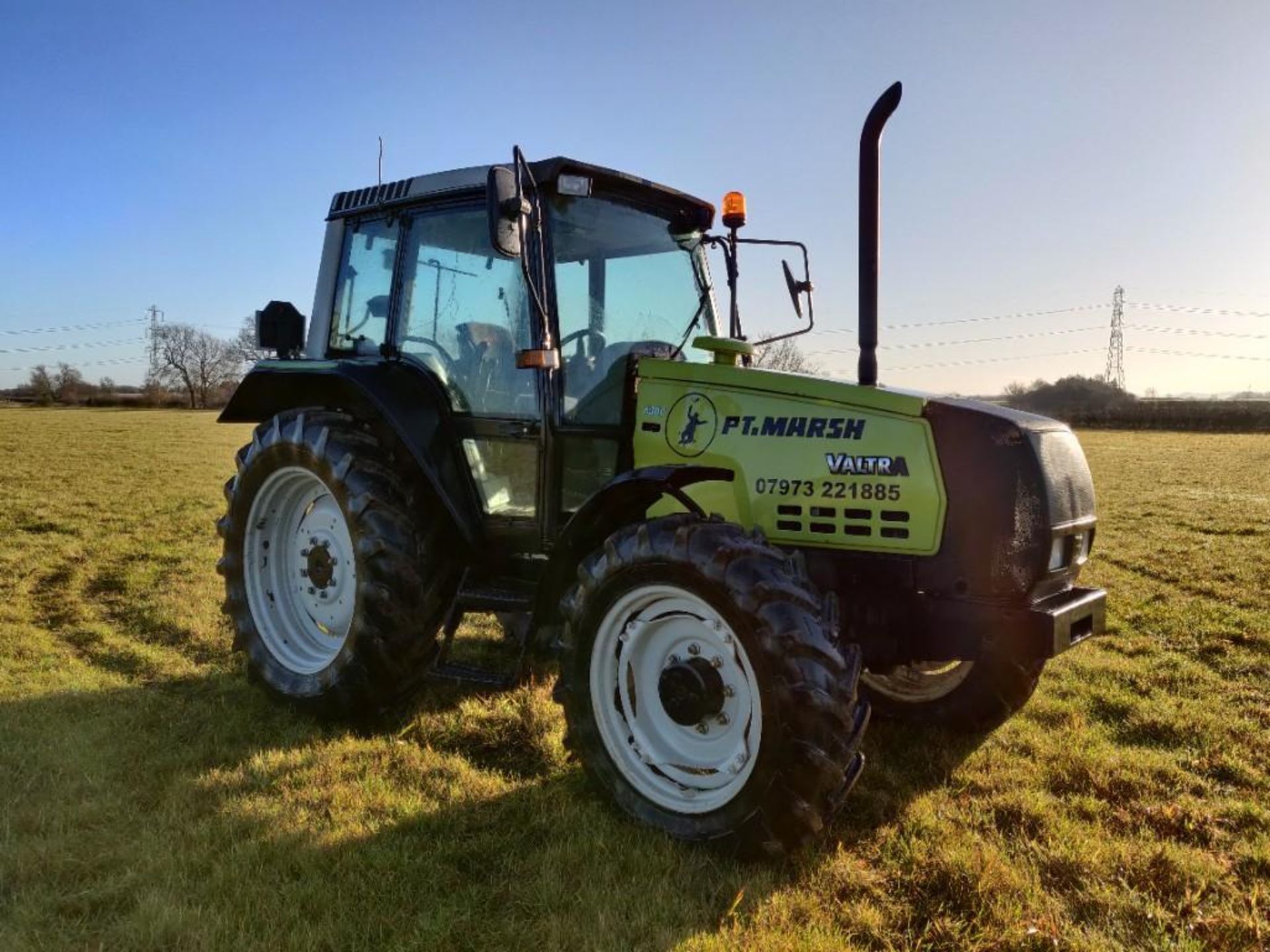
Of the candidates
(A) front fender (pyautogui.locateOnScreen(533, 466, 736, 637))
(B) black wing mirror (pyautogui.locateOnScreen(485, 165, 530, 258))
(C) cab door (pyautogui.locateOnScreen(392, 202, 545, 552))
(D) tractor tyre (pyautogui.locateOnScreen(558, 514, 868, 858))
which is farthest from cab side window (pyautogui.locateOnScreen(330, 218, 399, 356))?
(D) tractor tyre (pyautogui.locateOnScreen(558, 514, 868, 858))

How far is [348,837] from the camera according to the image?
11.0ft

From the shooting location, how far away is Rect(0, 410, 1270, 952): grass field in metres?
2.81

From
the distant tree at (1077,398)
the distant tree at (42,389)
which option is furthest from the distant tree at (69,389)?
the distant tree at (1077,398)

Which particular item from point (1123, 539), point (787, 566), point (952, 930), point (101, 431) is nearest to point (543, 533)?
point (787, 566)

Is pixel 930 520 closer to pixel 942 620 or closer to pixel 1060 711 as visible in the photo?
pixel 942 620

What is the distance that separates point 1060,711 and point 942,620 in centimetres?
200

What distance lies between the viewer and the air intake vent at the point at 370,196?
4723 mm

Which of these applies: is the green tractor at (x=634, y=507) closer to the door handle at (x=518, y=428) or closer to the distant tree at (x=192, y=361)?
the door handle at (x=518, y=428)

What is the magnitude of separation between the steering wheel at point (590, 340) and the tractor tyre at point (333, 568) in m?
1.04

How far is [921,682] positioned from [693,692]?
5.39 ft

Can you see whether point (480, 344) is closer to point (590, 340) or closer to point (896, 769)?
point (590, 340)

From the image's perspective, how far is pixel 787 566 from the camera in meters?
3.05

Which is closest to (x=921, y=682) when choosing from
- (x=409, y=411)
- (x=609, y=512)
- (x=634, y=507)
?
(x=634, y=507)

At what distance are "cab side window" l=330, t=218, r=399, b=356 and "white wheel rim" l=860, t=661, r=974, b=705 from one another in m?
3.07
